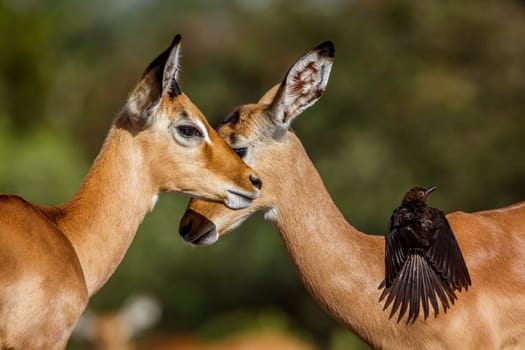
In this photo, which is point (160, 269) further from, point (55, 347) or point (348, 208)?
point (55, 347)

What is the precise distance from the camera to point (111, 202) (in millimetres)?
7270

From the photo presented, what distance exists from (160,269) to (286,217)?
1817cm

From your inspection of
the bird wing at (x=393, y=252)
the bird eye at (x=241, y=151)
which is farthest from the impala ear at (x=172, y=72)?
the bird wing at (x=393, y=252)

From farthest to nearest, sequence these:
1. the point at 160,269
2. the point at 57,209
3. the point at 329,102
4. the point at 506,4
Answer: the point at 506,4 < the point at 329,102 < the point at 160,269 < the point at 57,209

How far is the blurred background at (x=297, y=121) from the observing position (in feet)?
80.9

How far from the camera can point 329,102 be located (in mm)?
29672

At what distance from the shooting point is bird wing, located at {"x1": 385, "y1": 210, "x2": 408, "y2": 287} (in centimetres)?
763

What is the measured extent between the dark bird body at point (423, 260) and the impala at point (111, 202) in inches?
34.8

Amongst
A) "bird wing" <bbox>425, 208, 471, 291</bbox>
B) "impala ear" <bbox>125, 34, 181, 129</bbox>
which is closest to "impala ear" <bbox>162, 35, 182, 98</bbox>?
"impala ear" <bbox>125, 34, 181, 129</bbox>

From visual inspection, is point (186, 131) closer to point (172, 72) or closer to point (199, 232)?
point (172, 72)

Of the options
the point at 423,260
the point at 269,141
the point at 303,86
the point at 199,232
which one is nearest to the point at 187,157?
the point at 199,232

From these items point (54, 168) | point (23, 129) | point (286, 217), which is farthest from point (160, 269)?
point (286, 217)

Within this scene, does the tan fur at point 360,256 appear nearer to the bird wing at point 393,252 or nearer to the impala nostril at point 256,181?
the bird wing at point 393,252

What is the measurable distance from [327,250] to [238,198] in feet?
2.28
